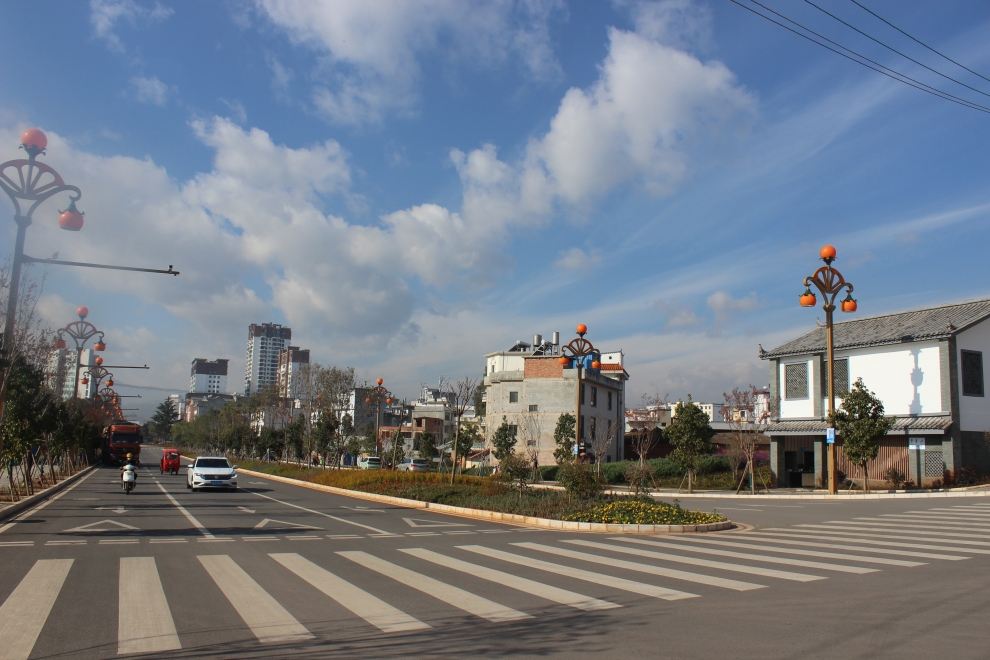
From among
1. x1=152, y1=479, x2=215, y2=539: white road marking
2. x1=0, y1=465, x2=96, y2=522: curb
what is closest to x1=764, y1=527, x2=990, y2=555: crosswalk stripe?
x1=152, y1=479, x2=215, y2=539: white road marking

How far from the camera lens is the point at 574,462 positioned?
63.8ft

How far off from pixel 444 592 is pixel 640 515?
29.4 feet

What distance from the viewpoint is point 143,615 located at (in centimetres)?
708

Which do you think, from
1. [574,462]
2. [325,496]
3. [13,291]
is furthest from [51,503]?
[574,462]

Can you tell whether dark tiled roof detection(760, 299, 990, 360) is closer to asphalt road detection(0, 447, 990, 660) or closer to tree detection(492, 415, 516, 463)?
asphalt road detection(0, 447, 990, 660)

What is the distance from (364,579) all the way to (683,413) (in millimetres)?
26274

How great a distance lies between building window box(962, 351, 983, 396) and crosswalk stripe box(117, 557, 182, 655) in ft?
116

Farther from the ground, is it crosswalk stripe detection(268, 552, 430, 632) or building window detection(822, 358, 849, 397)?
building window detection(822, 358, 849, 397)

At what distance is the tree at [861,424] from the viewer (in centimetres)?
2944

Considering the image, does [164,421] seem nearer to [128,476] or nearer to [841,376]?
[128,476]

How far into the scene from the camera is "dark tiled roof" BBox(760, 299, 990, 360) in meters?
32.5

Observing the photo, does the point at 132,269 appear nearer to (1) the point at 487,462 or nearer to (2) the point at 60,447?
(2) the point at 60,447

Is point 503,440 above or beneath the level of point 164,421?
above

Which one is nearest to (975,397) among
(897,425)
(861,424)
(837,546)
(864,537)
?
(897,425)
